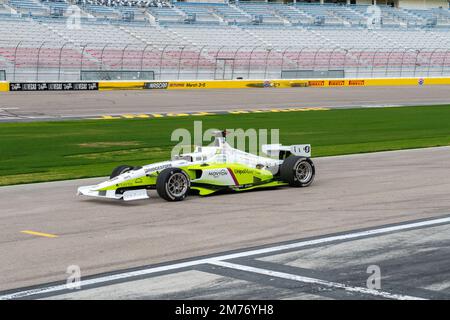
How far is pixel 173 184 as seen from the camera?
13.7 meters

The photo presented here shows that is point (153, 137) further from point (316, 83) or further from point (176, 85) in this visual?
point (316, 83)

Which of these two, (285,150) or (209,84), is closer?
(285,150)

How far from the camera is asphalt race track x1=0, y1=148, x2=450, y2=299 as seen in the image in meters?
8.46

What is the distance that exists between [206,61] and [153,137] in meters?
34.8

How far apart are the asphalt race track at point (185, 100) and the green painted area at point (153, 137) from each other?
13.6 ft

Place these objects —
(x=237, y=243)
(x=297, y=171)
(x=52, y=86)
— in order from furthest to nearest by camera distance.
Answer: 1. (x=52, y=86)
2. (x=297, y=171)
3. (x=237, y=243)

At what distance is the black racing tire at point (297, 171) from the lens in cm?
1527

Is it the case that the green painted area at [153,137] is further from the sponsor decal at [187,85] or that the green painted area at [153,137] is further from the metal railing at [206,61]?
the metal railing at [206,61]

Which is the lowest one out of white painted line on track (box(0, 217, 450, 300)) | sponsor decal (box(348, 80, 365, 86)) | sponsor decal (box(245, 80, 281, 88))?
sponsor decal (box(348, 80, 365, 86))

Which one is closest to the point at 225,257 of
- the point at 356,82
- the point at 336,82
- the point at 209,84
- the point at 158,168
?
the point at 158,168

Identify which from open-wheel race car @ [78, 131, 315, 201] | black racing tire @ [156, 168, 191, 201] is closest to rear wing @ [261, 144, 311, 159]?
open-wheel race car @ [78, 131, 315, 201]

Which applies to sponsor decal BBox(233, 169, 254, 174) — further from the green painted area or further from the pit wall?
the pit wall

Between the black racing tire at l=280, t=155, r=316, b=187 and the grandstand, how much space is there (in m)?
35.8

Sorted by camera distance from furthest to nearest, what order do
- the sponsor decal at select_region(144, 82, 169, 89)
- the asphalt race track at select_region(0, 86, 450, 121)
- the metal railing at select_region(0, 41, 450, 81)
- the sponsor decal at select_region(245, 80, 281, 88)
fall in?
the sponsor decal at select_region(245, 80, 281, 88)
the sponsor decal at select_region(144, 82, 169, 89)
the metal railing at select_region(0, 41, 450, 81)
the asphalt race track at select_region(0, 86, 450, 121)
